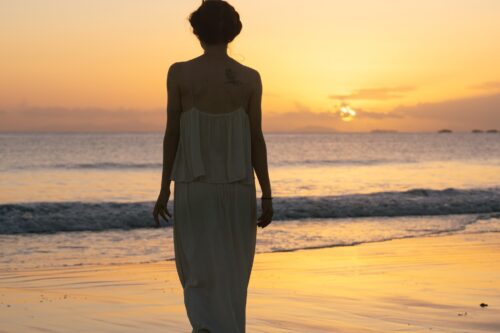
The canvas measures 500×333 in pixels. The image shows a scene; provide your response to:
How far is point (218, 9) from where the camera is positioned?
4062mm

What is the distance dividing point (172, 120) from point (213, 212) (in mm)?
494

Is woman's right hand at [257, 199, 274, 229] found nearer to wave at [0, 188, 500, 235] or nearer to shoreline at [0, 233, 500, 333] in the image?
shoreline at [0, 233, 500, 333]

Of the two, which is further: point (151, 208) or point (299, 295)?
point (151, 208)

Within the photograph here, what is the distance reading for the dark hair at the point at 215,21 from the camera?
406cm

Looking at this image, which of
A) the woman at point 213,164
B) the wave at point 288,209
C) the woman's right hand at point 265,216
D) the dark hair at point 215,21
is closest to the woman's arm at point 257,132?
the woman at point 213,164

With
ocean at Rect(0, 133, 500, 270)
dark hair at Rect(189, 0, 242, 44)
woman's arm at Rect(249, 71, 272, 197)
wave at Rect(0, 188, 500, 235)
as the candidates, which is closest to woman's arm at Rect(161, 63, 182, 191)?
dark hair at Rect(189, 0, 242, 44)

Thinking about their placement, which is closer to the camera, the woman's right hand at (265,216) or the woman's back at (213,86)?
the woman's back at (213,86)

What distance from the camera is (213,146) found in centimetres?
409

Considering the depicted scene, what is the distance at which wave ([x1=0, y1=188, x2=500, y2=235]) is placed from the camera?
1762 cm

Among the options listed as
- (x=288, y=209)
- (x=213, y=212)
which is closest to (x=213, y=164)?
(x=213, y=212)

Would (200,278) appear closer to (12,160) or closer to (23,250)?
(23,250)

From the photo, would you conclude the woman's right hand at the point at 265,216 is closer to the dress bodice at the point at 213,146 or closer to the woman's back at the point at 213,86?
the dress bodice at the point at 213,146

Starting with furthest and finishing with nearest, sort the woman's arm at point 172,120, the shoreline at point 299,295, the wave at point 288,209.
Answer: the wave at point 288,209, the shoreline at point 299,295, the woman's arm at point 172,120

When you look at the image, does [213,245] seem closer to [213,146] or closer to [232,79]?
[213,146]
